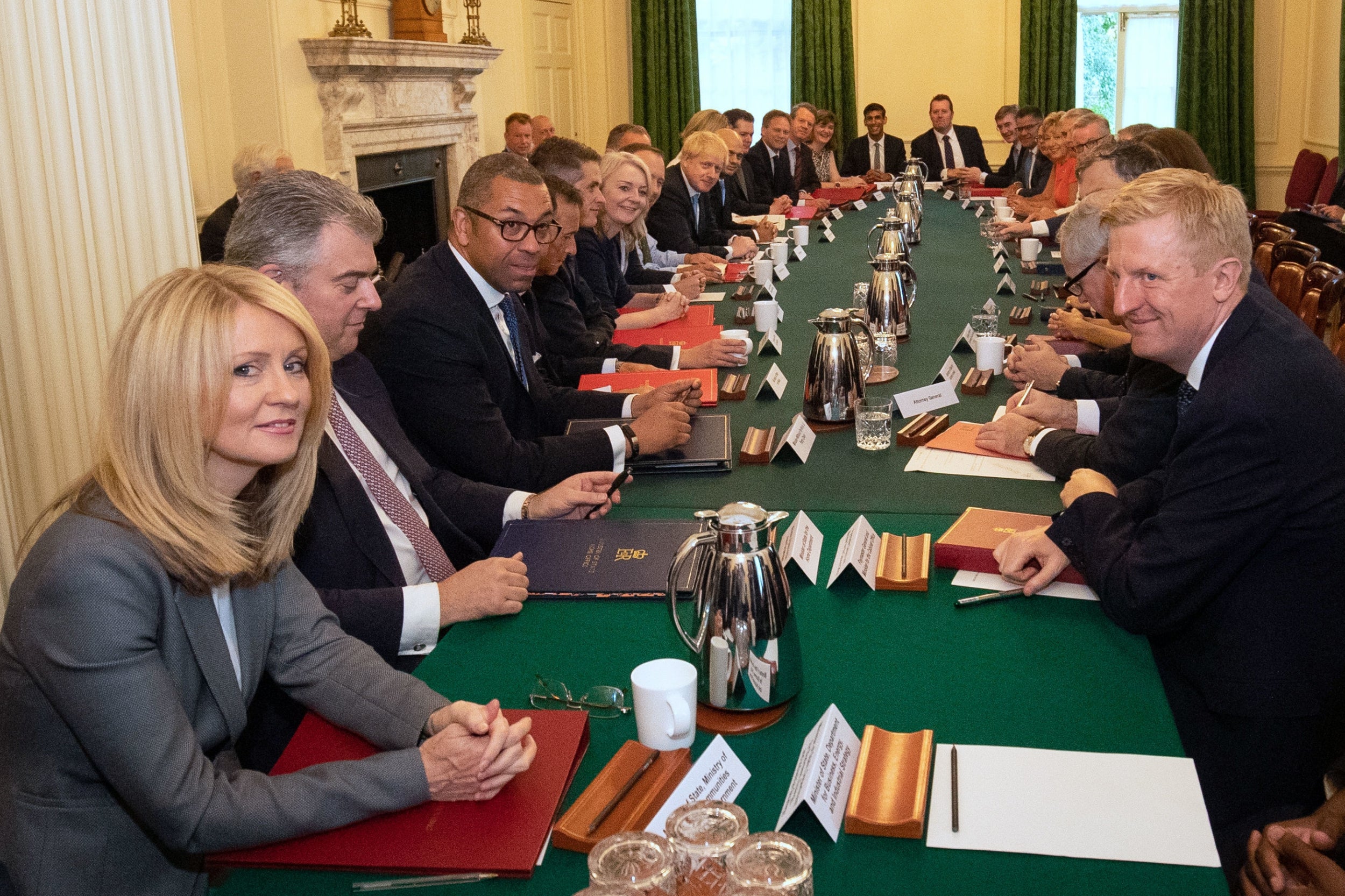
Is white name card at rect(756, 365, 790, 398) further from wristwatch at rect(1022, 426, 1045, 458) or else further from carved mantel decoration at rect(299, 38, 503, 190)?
carved mantel decoration at rect(299, 38, 503, 190)

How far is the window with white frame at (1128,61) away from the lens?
10.3 m

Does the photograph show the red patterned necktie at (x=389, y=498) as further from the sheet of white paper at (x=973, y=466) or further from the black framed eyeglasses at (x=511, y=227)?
the sheet of white paper at (x=973, y=466)

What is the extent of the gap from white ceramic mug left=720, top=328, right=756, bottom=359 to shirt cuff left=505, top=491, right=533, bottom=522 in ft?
4.17

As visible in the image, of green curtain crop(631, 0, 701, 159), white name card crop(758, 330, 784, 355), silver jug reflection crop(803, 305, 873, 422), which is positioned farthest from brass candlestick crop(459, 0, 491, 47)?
silver jug reflection crop(803, 305, 873, 422)

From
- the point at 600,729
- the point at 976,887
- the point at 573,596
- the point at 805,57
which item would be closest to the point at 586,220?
the point at 573,596

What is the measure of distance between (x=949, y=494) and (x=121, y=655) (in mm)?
1549

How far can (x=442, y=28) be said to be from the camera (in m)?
7.68

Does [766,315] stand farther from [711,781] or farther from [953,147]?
[953,147]

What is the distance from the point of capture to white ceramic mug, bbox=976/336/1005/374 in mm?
3238

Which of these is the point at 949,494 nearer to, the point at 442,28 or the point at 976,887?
the point at 976,887

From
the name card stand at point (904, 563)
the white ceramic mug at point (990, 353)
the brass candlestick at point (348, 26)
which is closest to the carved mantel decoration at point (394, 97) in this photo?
the brass candlestick at point (348, 26)

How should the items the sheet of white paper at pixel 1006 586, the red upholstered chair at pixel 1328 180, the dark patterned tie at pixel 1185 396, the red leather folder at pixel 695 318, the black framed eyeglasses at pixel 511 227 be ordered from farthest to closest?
the red upholstered chair at pixel 1328 180
the red leather folder at pixel 695 318
the black framed eyeglasses at pixel 511 227
the dark patterned tie at pixel 1185 396
the sheet of white paper at pixel 1006 586

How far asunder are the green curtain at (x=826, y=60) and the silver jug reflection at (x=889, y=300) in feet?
24.1

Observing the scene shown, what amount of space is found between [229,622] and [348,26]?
18.3 feet
